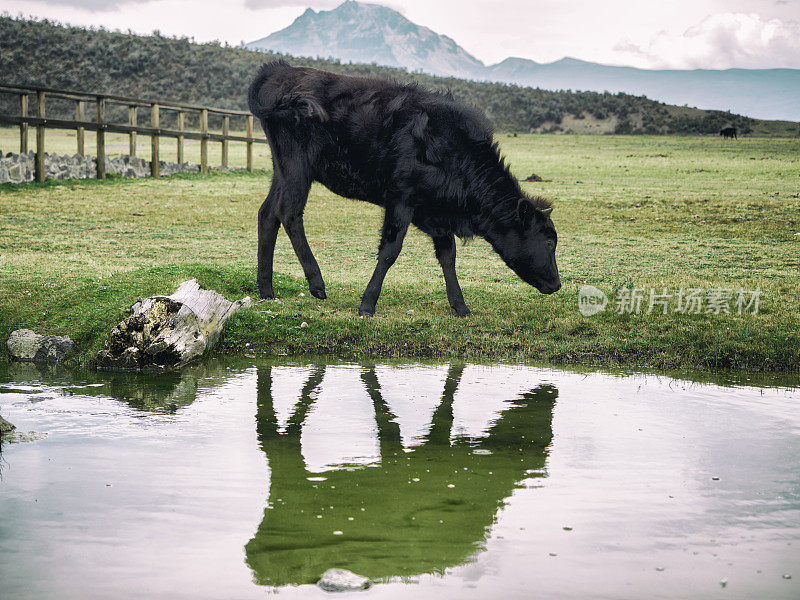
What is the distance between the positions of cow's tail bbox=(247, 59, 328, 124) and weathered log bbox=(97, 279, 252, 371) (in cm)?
238

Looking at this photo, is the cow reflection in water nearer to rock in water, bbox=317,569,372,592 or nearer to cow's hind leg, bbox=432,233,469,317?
rock in water, bbox=317,569,372,592

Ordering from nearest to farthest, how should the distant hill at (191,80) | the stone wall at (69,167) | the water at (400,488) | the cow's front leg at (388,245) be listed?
1. the water at (400,488)
2. the cow's front leg at (388,245)
3. the stone wall at (69,167)
4. the distant hill at (191,80)

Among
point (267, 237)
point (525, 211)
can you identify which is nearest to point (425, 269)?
point (267, 237)

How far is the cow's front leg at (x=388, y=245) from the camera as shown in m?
9.51

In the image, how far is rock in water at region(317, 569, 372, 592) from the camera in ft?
12.0

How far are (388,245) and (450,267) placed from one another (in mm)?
791

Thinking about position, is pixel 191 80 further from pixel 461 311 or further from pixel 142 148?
pixel 461 311

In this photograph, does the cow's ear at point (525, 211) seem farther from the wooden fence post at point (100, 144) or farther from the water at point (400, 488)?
the wooden fence post at point (100, 144)

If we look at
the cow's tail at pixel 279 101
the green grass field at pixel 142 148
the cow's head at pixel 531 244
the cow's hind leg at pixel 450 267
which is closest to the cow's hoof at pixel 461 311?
the cow's hind leg at pixel 450 267

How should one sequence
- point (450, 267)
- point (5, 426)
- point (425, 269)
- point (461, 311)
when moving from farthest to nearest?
point (425, 269)
point (461, 311)
point (450, 267)
point (5, 426)

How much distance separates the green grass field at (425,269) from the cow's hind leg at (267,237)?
0.97 ft

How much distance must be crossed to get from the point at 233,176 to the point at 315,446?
80.6ft

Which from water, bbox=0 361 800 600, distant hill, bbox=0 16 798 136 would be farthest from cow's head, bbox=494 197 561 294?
distant hill, bbox=0 16 798 136

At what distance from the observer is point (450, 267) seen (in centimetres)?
995
